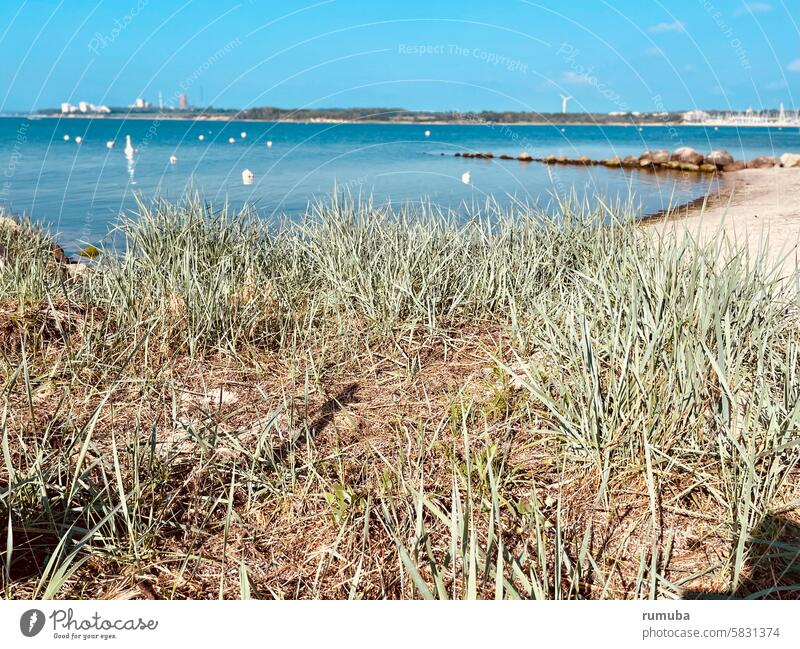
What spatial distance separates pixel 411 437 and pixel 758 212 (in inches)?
424

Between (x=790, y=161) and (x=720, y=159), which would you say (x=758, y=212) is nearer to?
(x=790, y=161)

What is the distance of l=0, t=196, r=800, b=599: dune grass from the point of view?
5.49ft

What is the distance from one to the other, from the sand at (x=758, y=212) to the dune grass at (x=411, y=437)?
9.16ft

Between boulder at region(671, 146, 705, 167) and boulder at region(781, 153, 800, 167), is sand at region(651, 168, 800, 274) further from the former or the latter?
boulder at region(671, 146, 705, 167)
